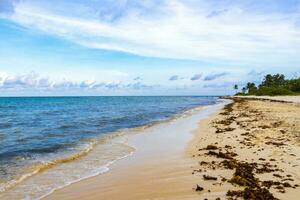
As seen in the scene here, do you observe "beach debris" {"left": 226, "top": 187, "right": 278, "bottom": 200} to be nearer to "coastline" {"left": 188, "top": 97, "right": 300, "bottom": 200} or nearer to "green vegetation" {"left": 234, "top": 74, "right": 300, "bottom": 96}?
"coastline" {"left": 188, "top": 97, "right": 300, "bottom": 200}

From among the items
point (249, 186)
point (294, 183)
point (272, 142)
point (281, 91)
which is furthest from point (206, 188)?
point (281, 91)

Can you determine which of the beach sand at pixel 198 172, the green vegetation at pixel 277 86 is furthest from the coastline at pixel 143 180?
the green vegetation at pixel 277 86

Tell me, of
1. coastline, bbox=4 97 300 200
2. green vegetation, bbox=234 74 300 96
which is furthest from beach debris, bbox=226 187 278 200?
green vegetation, bbox=234 74 300 96

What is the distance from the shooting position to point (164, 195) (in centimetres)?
953

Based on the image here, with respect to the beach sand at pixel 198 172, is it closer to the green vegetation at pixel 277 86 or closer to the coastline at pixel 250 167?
the coastline at pixel 250 167

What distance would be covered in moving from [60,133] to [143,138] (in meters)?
7.47

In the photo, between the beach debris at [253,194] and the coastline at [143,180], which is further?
the coastline at [143,180]

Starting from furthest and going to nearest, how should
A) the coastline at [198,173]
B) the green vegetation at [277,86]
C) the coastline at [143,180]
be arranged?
1. the green vegetation at [277,86]
2. the coastline at [143,180]
3. the coastline at [198,173]

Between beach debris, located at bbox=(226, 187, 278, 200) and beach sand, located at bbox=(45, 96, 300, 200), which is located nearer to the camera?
beach debris, located at bbox=(226, 187, 278, 200)

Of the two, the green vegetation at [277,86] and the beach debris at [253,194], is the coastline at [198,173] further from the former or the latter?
the green vegetation at [277,86]

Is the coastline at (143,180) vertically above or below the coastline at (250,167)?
below

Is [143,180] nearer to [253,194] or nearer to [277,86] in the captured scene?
[253,194]

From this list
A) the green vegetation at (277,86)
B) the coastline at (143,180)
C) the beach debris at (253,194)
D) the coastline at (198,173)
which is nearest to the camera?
the beach debris at (253,194)

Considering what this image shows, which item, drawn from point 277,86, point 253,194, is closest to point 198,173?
point 253,194
